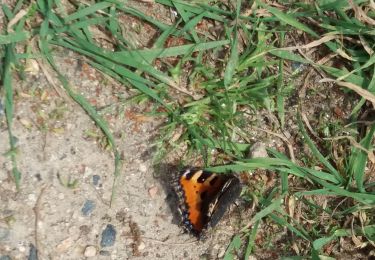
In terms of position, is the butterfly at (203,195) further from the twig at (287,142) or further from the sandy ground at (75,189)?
the twig at (287,142)

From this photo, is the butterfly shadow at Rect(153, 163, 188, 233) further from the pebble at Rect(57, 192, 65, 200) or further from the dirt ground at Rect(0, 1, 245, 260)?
the pebble at Rect(57, 192, 65, 200)

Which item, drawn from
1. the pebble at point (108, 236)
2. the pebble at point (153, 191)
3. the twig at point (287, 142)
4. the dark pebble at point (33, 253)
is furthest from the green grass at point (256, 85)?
the dark pebble at point (33, 253)

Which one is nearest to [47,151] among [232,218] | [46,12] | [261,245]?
[46,12]

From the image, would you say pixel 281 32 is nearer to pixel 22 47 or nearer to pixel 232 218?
pixel 232 218

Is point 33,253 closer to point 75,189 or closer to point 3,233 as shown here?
point 3,233

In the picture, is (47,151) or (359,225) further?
(359,225)

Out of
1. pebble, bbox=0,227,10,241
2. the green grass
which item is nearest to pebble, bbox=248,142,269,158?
the green grass
